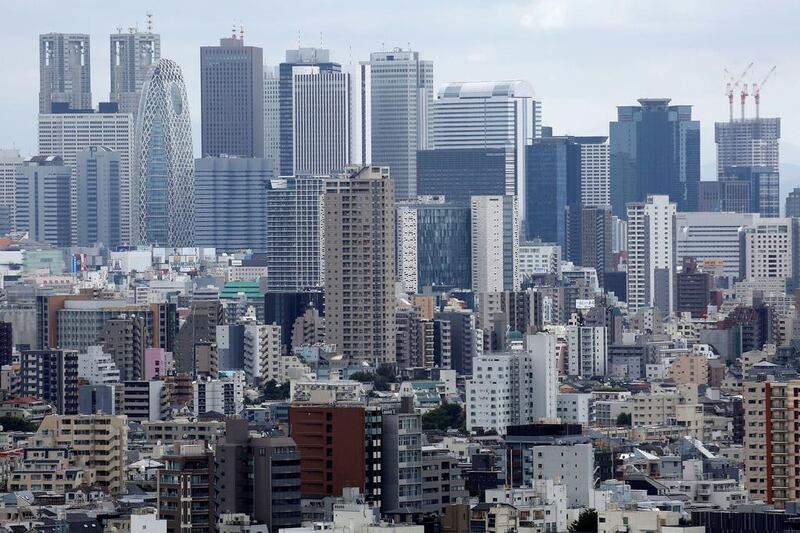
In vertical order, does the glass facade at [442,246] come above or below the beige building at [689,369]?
above

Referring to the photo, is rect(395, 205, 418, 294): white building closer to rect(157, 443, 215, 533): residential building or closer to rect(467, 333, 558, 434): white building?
rect(467, 333, 558, 434): white building

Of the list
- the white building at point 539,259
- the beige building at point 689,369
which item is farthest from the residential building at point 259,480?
the white building at point 539,259

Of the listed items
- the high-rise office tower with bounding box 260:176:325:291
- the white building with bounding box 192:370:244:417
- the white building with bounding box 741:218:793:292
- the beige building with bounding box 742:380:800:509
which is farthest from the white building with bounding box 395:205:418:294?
the beige building with bounding box 742:380:800:509

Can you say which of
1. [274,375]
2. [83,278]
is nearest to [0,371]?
[274,375]

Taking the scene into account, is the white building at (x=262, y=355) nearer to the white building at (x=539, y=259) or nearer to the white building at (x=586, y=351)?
the white building at (x=586, y=351)

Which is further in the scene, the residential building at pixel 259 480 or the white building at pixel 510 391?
the white building at pixel 510 391

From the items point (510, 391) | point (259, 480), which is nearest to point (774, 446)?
point (259, 480)
